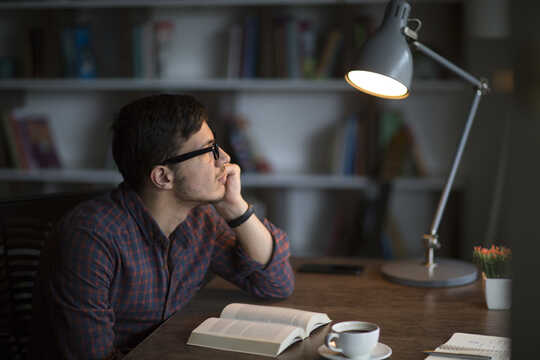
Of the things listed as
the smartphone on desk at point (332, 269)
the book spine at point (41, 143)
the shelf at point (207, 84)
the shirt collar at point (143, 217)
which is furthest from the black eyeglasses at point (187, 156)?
the book spine at point (41, 143)

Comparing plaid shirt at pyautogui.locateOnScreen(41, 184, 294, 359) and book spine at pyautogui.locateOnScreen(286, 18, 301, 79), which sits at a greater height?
book spine at pyautogui.locateOnScreen(286, 18, 301, 79)

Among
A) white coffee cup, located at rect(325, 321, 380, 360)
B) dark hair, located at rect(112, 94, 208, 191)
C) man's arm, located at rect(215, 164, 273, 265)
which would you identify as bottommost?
white coffee cup, located at rect(325, 321, 380, 360)

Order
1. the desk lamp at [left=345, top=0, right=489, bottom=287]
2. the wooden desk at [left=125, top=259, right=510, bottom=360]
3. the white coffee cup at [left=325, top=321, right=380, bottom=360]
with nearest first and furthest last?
the white coffee cup at [left=325, top=321, right=380, bottom=360] → the wooden desk at [left=125, top=259, right=510, bottom=360] → the desk lamp at [left=345, top=0, right=489, bottom=287]

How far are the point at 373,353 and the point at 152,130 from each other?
0.76 meters

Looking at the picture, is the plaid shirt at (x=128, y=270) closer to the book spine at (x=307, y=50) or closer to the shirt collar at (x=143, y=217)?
the shirt collar at (x=143, y=217)

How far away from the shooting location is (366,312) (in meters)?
1.31

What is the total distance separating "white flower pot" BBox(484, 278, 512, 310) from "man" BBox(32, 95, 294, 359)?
1.58ft

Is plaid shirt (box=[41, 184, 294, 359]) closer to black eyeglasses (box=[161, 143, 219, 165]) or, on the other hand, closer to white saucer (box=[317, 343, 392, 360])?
black eyeglasses (box=[161, 143, 219, 165])

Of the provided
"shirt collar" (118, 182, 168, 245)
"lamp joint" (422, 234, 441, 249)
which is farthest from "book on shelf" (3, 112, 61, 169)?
"lamp joint" (422, 234, 441, 249)

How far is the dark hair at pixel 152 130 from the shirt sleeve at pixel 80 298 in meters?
0.25

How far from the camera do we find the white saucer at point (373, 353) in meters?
1.02

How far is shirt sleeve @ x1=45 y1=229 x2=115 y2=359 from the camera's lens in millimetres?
1213

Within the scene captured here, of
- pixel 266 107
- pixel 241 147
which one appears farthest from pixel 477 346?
pixel 266 107

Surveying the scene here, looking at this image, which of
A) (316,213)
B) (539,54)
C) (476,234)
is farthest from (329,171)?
(539,54)
